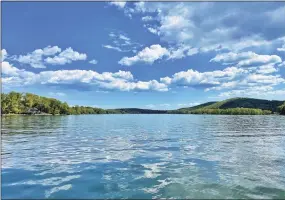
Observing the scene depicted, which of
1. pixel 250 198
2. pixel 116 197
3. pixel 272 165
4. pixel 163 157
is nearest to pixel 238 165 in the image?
pixel 272 165

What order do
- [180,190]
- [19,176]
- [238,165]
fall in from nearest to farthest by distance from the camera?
1. [180,190]
2. [19,176]
3. [238,165]

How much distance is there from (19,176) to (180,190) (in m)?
10.1

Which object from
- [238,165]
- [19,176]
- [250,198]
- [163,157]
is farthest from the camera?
[163,157]

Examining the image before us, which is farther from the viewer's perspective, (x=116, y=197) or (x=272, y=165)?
(x=272, y=165)

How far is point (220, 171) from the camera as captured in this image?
19922 millimetres

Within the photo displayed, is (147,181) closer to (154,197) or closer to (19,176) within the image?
(154,197)

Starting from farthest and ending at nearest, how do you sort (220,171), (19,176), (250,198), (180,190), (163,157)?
(163,157)
(220,171)
(19,176)
(180,190)
(250,198)

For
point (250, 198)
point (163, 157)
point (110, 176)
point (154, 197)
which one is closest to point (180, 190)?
point (154, 197)

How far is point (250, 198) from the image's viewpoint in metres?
13.9

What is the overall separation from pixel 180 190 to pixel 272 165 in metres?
11.0

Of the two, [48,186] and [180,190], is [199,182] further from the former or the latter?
[48,186]

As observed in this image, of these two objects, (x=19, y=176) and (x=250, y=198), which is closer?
(x=250, y=198)

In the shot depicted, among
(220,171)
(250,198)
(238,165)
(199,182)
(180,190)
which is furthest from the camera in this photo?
(238,165)

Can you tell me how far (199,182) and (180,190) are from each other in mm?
2127
